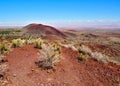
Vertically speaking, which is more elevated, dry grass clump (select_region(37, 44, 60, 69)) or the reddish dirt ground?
dry grass clump (select_region(37, 44, 60, 69))

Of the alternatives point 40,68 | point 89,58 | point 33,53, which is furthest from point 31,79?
point 89,58

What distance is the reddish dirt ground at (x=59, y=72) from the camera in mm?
9969

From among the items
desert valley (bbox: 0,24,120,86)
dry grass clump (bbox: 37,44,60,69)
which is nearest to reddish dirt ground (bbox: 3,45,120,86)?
desert valley (bbox: 0,24,120,86)

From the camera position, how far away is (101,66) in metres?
13.7

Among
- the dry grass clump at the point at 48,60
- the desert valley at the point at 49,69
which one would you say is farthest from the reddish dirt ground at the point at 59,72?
the dry grass clump at the point at 48,60

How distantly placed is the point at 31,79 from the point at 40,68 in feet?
4.29

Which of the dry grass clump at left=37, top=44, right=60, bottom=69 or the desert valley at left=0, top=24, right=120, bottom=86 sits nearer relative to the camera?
the desert valley at left=0, top=24, right=120, bottom=86

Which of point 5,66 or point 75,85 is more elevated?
point 5,66

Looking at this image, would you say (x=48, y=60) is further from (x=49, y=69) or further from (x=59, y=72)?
(x=59, y=72)

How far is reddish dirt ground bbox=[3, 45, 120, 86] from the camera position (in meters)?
9.97

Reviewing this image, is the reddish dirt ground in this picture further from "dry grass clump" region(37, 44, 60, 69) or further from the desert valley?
"dry grass clump" region(37, 44, 60, 69)

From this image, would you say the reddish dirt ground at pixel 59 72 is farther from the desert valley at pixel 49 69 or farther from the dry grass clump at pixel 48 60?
the dry grass clump at pixel 48 60

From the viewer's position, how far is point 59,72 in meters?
11.2

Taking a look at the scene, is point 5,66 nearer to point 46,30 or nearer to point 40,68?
point 40,68
